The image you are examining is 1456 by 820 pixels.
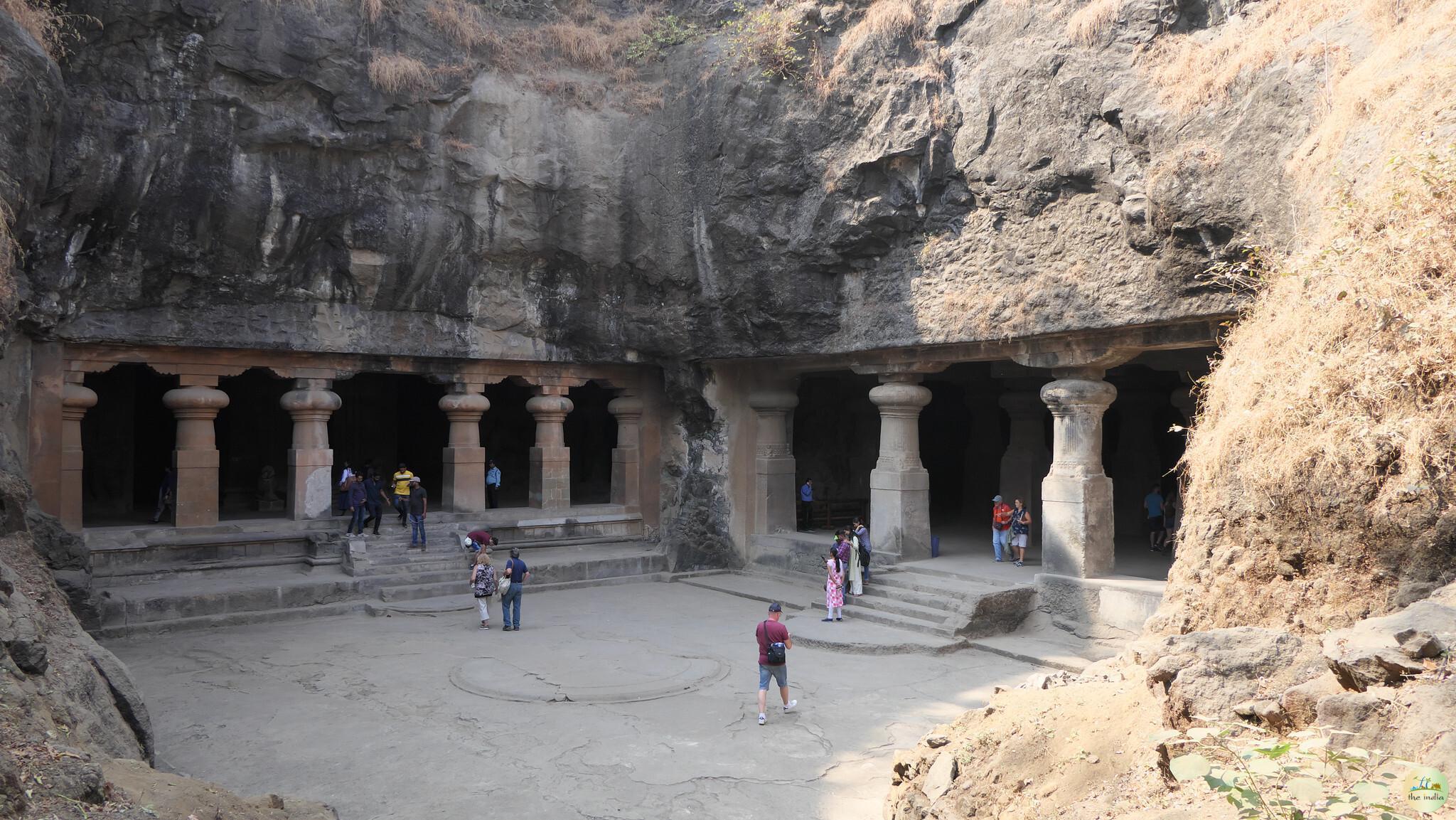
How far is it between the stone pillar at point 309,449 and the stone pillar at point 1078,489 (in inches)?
367

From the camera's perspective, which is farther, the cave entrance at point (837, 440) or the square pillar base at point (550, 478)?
the cave entrance at point (837, 440)

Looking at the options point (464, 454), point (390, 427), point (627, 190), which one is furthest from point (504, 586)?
point (390, 427)

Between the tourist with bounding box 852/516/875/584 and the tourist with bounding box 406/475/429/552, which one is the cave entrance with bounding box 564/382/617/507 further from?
the tourist with bounding box 852/516/875/584

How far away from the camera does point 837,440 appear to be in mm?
19547

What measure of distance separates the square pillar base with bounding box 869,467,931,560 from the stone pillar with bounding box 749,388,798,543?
228 centimetres

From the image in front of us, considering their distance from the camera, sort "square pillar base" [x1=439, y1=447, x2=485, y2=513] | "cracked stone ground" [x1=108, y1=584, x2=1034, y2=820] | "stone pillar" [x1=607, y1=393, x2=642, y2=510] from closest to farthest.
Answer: "cracked stone ground" [x1=108, y1=584, x2=1034, y2=820] < "square pillar base" [x1=439, y1=447, x2=485, y2=513] < "stone pillar" [x1=607, y1=393, x2=642, y2=510]

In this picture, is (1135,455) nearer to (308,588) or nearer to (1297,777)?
(308,588)

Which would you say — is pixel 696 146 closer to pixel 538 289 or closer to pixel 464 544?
pixel 538 289

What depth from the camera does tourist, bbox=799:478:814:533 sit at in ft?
55.8

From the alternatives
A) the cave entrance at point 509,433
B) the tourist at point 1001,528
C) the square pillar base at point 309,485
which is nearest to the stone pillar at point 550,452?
the square pillar base at point 309,485

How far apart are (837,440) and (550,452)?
6075 millimetres

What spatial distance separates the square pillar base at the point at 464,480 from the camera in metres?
15.1

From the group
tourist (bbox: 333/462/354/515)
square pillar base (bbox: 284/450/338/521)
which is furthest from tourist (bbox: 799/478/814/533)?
square pillar base (bbox: 284/450/338/521)

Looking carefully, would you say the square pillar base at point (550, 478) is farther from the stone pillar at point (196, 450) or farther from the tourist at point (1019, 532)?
the tourist at point (1019, 532)
